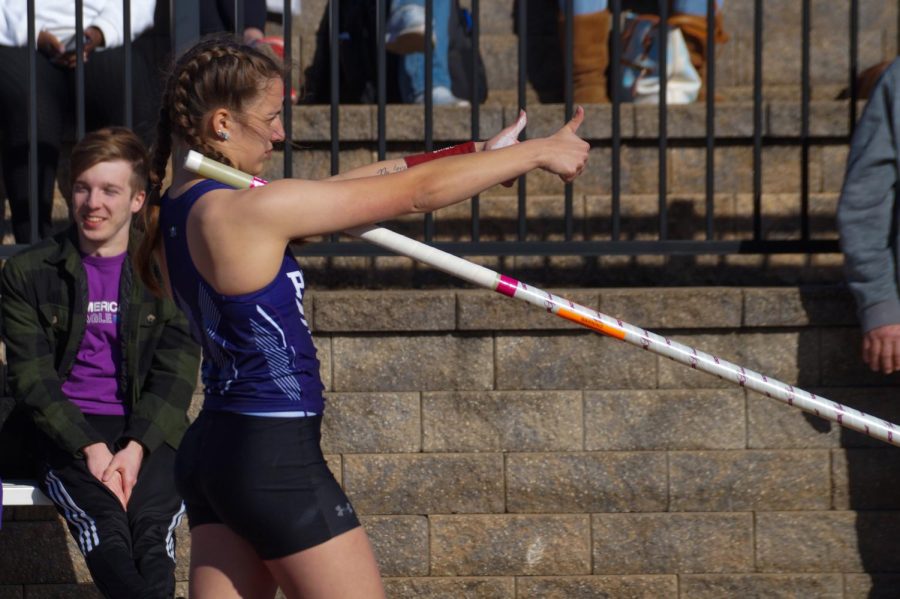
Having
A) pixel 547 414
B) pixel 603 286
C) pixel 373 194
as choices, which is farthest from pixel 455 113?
pixel 373 194

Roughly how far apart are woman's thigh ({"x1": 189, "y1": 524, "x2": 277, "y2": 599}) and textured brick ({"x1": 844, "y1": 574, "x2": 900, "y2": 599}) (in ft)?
8.50

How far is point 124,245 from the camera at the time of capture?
456 cm

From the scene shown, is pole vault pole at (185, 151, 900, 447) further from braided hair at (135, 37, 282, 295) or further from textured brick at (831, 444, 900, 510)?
textured brick at (831, 444, 900, 510)

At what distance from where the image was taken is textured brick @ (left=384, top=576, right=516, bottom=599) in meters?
4.84

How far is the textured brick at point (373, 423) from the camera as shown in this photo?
15.9 ft

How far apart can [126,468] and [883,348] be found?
250 centimetres

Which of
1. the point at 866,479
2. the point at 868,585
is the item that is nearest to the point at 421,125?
the point at 866,479

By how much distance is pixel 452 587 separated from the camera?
15.9 feet

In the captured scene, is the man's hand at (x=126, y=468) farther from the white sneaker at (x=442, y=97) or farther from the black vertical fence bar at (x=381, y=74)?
the white sneaker at (x=442, y=97)

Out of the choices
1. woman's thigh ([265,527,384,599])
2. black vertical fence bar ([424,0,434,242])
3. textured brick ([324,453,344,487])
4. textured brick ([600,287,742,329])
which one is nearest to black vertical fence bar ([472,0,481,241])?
black vertical fence bar ([424,0,434,242])

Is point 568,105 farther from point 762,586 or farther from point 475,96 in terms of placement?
point 762,586

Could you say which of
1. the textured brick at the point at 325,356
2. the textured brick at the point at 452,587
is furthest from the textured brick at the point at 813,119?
the textured brick at the point at 452,587

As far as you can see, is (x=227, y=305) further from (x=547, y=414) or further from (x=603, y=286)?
(x=603, y=286)

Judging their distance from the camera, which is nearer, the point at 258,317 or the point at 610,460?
the point at 258,317
